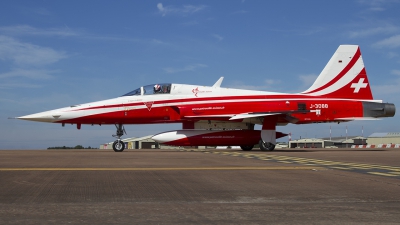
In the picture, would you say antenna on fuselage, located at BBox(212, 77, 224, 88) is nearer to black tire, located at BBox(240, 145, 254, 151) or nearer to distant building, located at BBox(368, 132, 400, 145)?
black tire, located at BBox(240, 145, 254, 151)

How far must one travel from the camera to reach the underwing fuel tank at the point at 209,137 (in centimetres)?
2534

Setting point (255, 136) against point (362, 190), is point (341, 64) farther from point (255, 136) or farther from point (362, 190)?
point (362, 190)

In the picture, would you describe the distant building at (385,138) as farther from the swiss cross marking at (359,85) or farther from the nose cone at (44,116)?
the nose cone at (44,116)

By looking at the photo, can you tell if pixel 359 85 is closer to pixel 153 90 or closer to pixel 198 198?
pixel 153 90

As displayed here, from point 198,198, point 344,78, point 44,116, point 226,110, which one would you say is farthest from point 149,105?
point 198,198

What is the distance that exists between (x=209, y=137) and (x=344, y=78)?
366 inches

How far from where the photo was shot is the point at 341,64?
28.4 m

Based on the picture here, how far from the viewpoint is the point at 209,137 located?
84.8ft

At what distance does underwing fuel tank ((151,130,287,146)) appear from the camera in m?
25.3

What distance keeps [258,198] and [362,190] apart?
2016mm

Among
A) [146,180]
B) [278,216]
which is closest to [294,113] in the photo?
[146,180]

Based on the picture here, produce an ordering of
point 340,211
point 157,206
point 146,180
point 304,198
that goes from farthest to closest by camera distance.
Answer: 1. point 146,180
2. point 304,198
3. point 157,206
4. point 340,211

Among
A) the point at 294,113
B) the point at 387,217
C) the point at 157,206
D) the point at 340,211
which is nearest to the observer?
the point at 387,217

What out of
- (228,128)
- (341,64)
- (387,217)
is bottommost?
(387,217)
